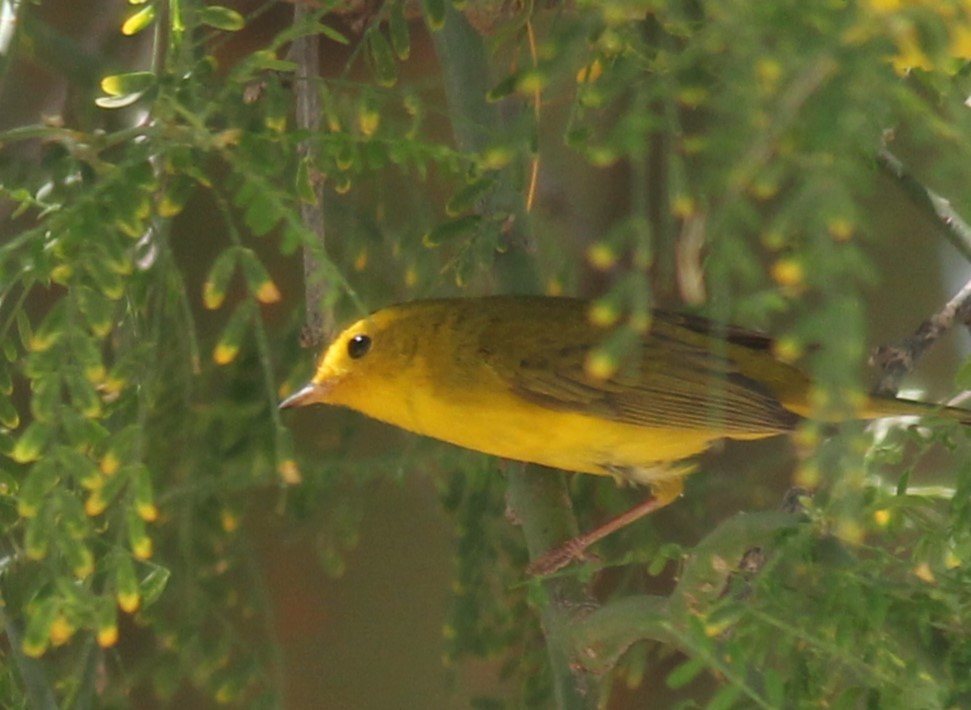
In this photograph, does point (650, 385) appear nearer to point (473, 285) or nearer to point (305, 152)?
point (473, 285)

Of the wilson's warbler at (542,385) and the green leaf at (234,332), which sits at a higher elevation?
the green leaf at (234,332)

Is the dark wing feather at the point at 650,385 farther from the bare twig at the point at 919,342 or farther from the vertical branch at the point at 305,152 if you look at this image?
the vertical branch at the point at 305,152

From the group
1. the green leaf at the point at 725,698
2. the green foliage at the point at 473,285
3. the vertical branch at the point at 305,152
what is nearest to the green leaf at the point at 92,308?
the green foliage at the point at 473,285

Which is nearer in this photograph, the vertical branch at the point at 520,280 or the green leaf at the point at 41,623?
the green leaf at the point at 41,623

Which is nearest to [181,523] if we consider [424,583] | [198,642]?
[198,642]

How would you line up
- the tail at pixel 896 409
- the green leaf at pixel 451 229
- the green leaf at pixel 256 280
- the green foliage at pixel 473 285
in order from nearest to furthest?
the green foliage at pixel 473 285 < the green leaf at pixel 256 280 < the green leaf at pixel 451 229 < the tail at pixel 896 409

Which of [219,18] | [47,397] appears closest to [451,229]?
[219,18]
